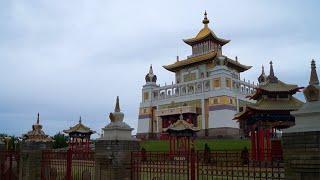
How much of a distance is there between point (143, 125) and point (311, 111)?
50.2 meters

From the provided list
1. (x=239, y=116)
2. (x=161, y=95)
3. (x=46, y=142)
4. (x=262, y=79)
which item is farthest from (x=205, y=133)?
(x=46, y=142)

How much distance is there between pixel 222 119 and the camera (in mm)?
47281

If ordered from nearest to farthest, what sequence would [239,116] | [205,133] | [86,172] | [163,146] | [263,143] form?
[86,172]
[263,143]
[239,116]
[163,146]
[205,133]

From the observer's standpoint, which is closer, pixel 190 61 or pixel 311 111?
pixel 311 111

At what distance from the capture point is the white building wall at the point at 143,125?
55.6 meters

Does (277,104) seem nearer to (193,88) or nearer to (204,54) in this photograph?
(193,88)

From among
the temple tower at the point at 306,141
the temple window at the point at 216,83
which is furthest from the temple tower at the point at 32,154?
the temple window at the point at 216,83

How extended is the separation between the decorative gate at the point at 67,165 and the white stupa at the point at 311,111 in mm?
6014

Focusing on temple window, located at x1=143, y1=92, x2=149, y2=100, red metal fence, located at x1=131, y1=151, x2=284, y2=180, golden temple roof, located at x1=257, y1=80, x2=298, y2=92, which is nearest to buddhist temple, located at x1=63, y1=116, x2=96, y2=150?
temple window, located at x1=143, y1=92, x2=149, y2=100

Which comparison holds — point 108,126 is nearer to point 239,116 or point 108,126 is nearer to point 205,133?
point 239,116

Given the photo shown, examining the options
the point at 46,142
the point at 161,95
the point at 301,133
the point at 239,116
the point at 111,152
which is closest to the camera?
the point at 301,133

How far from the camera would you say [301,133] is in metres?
6.57

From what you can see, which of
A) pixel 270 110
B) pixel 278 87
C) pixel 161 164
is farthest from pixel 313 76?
pixel 278 87

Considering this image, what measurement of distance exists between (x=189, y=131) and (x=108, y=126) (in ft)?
75.0
